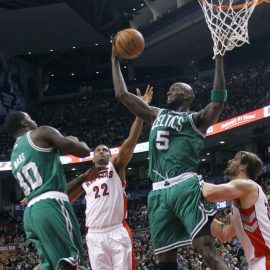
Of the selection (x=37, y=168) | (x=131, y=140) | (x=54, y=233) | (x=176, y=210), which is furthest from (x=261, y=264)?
(x=131, y=140)

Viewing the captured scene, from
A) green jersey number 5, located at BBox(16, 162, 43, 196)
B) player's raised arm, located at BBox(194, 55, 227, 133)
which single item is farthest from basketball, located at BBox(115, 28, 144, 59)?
→ green jersey number 5, located at BBox(16, 162, 43, 196)

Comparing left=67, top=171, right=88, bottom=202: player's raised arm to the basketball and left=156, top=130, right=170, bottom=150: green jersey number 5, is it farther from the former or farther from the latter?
the basketball

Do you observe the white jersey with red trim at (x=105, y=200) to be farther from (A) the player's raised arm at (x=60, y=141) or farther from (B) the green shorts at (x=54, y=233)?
(A) the player's raised arm at (x=60, y=141)

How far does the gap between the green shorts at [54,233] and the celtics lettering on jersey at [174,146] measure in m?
0.92

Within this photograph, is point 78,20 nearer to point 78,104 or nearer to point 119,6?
point 119,6

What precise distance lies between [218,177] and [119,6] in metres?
11.2

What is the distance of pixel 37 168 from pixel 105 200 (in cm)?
151

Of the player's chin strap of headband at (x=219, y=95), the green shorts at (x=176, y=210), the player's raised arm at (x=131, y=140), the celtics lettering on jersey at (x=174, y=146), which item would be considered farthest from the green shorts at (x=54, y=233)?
the player's chin strap of headband at (x=219, y=95)

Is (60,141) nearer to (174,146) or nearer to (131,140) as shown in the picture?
(174,146)

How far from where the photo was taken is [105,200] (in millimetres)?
5906

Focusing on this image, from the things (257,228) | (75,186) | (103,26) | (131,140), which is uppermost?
(103,26)

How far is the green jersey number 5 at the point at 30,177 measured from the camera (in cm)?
455

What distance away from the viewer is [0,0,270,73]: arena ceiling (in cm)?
2552

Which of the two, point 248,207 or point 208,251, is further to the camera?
point 208,251
